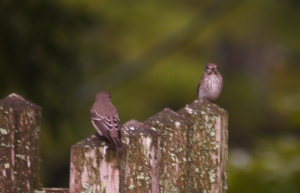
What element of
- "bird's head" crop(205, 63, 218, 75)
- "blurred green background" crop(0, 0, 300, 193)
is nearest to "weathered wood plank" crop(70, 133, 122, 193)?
"blurred green background" crop(0, 0, 300, 193)

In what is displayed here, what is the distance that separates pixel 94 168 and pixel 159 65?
5.34 meters

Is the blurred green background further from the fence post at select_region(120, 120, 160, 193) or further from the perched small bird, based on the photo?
the fence post at select_region(120, 120, 160, 193)

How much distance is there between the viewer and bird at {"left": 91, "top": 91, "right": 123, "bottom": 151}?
1.98 m

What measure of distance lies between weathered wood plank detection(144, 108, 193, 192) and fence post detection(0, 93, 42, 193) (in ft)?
1.80

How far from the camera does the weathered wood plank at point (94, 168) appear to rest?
1.92m

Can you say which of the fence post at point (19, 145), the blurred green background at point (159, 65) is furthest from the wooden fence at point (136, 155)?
the blurred green background at point (159, 65)

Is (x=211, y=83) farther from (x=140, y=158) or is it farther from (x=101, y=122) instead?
(x=140, y=158)

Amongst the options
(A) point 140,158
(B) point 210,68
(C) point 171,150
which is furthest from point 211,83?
(A) point 140,158

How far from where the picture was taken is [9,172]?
1.90 m

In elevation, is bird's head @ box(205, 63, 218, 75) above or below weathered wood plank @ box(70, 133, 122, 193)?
above

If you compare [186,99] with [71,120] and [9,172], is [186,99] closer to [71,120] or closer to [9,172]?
[71,120]

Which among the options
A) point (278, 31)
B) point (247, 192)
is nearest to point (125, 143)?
point (247, 192)

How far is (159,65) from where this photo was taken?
7.20 m

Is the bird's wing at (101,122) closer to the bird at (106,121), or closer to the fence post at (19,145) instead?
the bird at (106,121)
